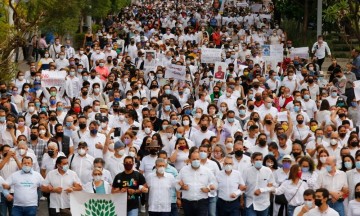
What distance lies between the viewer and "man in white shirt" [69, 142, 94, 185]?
18.5m

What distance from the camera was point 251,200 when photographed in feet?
58.0

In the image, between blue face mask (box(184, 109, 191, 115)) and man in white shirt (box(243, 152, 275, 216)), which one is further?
blue face mask (box(184, 109, 191, 115))

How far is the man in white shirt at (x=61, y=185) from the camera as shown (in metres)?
17.5

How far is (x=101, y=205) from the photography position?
55.6 ft

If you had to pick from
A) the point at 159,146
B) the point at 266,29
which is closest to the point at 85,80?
the point at 159,146

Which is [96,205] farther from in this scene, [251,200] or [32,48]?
[32,48]

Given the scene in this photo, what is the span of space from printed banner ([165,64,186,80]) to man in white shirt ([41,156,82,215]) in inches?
384

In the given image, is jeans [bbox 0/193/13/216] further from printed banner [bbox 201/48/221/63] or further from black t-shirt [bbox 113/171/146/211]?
printed banner [bbox 201/48/221/63]

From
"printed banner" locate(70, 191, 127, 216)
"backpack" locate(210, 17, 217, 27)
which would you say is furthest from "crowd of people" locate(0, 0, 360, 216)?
"backpack" locate(210, 17, 217, 27)

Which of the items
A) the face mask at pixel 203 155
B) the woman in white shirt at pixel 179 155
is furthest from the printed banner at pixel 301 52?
the face mask at pixel 203 155

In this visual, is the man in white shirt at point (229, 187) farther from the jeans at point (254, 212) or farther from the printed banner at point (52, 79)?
the printed banner at point (52, 79)

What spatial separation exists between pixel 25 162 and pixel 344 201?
463cm

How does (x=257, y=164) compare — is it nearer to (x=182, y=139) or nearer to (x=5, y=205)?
(x=182, y=139)

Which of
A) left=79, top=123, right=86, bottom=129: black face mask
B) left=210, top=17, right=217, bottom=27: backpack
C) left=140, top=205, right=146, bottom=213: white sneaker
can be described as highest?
left=210, top=17, right=217, bottom=27: backpack
